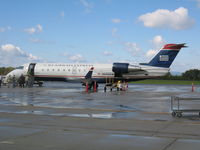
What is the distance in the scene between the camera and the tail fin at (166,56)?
3791cm

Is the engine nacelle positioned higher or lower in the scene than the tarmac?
higher

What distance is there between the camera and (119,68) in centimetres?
3866

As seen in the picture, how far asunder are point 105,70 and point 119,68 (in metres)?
2.00

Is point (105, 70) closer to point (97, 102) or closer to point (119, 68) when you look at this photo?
point (119, 68)

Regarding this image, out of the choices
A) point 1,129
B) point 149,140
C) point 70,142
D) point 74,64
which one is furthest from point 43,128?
point 74,64

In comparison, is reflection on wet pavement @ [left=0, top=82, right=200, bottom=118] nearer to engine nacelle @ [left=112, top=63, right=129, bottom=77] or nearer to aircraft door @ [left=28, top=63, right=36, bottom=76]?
engine nacelle @ [left=112, top=63, right=129, bottom=77]

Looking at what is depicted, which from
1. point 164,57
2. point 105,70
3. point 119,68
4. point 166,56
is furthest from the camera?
point 105,70

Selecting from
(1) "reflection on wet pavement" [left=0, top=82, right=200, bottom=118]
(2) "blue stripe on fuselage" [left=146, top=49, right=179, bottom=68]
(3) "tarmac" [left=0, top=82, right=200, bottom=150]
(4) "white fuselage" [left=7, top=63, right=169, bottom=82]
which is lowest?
(3) "tarmac" [left=0, top=82, right=200, bottom=150]

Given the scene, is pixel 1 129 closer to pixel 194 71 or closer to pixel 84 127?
pixel 84 127

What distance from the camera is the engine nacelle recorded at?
38.4 meters

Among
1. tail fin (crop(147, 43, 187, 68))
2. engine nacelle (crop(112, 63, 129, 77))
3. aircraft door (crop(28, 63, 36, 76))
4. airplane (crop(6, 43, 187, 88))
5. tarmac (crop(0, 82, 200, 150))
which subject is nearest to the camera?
tarmac (crop(0, 82, 200, 150))

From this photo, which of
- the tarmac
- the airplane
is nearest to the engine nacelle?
the airplane

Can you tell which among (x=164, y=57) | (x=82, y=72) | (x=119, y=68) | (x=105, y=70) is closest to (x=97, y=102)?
(x=119, y=68)

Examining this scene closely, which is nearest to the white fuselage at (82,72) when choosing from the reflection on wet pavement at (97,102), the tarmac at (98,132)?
the reflection on wet pavement at (97,102)
